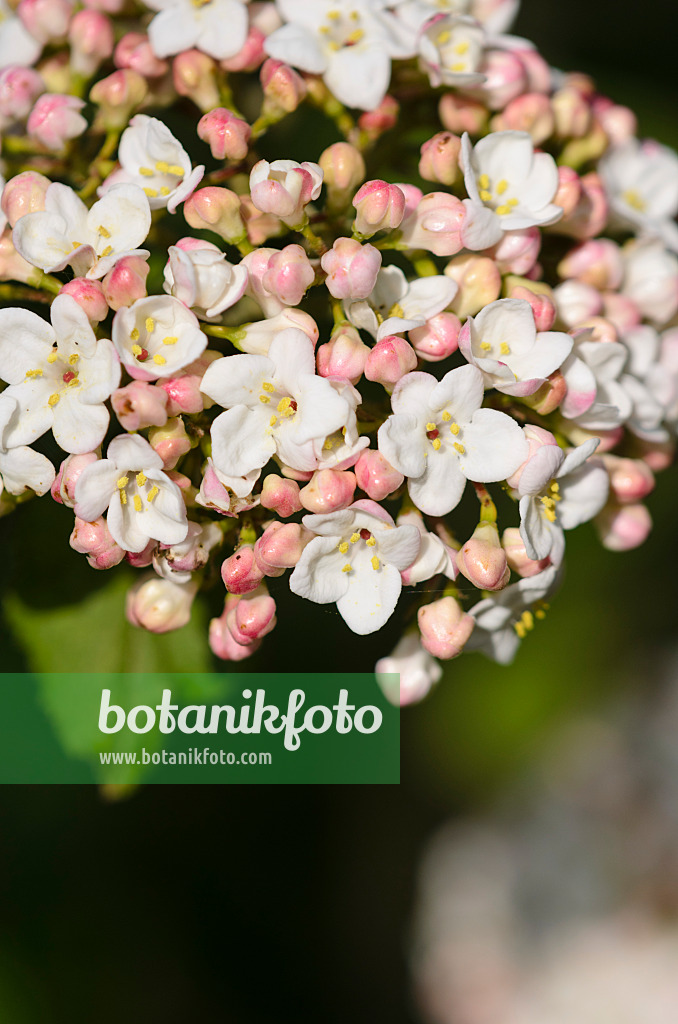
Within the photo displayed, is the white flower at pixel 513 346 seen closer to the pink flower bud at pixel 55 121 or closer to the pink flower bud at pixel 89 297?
the pink flower bud at pixel 89 297

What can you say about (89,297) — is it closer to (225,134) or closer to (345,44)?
(225,134)

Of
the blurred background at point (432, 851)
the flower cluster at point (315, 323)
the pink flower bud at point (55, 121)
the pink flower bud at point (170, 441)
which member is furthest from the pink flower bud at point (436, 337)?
the blurred background at point (432, 851)

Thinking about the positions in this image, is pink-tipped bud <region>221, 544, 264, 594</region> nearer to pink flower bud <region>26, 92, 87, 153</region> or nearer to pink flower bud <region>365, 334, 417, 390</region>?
pink flower bud <region>365, 334, 417, 390</region>

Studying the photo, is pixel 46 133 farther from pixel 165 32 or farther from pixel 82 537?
pixel 82 537

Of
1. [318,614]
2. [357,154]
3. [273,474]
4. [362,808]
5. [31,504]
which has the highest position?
[357,154]

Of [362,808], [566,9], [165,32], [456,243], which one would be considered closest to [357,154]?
[456,243]

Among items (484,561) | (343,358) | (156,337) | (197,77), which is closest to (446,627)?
(484,561)

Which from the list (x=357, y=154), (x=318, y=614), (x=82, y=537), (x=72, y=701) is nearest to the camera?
(x=82, y=537)
